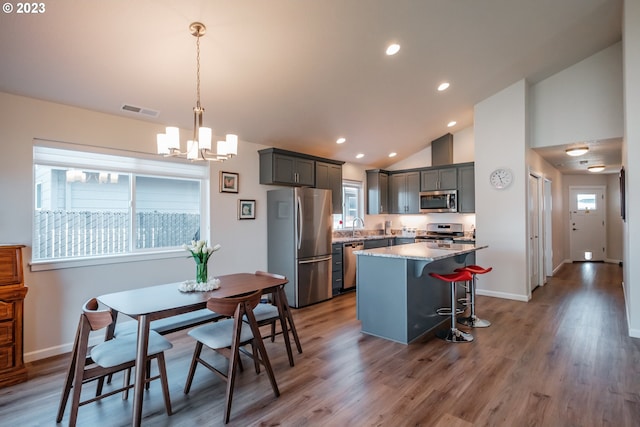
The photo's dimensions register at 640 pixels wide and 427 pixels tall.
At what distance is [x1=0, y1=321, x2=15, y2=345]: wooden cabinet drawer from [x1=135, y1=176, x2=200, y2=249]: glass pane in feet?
4.56

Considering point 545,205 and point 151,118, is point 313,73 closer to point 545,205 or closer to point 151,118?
point 151,118

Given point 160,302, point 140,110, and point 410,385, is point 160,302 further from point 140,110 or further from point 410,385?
point 140,110

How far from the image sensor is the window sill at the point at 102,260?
10.5 feet

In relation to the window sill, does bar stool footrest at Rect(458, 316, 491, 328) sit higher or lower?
lower

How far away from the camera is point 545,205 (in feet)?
22.0

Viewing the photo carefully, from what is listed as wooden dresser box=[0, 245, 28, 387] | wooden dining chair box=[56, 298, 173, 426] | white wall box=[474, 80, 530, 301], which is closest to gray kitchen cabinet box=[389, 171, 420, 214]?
white wall box=[474, 80, 530, 301]

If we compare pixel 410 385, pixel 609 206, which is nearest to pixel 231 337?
pixel 410 385

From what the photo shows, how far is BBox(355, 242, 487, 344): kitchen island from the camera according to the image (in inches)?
135

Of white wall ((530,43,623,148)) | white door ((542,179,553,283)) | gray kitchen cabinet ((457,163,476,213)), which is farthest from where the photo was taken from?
white door ((542,179,553,283))

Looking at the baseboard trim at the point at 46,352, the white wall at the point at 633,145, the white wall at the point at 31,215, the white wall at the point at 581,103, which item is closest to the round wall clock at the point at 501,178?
the white wall at the point at 581,103

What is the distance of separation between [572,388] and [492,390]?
0.61 m

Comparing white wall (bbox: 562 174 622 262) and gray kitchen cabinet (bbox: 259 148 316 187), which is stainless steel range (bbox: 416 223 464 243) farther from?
white wall (bbox: 562 174 622 262)

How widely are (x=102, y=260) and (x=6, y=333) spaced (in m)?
1.00

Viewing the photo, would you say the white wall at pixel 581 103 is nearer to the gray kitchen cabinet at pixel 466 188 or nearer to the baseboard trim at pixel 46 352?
the gray kitchen cabinet at pixel 466 188
